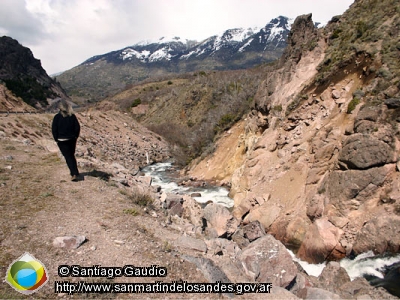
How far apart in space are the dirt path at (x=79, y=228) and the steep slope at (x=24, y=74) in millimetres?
56909

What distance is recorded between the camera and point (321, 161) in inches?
505

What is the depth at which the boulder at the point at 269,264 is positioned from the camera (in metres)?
6.62

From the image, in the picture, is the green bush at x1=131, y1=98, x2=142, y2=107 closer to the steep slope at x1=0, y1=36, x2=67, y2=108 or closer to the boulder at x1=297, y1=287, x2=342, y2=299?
the steep slope at x1=0, y1=36, x2=67, y2=108

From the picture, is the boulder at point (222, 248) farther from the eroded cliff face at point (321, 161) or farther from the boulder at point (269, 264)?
the eroded cliff face at point (321, 161)

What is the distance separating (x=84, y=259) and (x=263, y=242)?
15.0 ft

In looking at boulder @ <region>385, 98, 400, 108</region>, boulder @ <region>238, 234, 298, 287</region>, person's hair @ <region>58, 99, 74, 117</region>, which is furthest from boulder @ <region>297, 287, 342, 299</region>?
boulder @ <region>385, 98, 400, 108</region>

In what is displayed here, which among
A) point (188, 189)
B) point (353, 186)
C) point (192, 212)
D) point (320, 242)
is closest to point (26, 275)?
point (192, 212)

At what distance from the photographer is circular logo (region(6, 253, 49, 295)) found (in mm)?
4250

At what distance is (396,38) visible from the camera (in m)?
13.2

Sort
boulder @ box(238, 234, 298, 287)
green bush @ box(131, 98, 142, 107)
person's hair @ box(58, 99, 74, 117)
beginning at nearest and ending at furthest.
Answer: boulder @ box(238, 234, 298, 287) < person's hair @ box(58, 99, 74, 117) < green bush @ box(131, 98, 142, 107)

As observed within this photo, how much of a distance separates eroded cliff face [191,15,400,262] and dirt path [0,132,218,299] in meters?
6.55

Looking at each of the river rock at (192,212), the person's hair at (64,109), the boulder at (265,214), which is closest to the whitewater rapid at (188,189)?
the boulder at (265,214)

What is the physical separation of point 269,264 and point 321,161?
24.3 feet

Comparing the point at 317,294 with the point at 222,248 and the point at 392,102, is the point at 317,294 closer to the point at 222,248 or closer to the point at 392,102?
the point at 222,248
